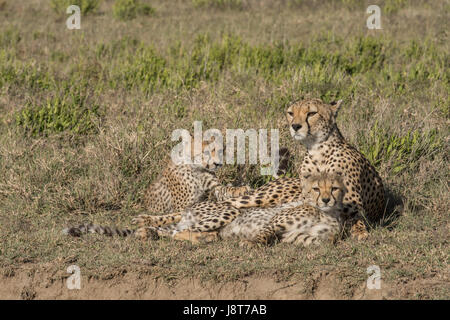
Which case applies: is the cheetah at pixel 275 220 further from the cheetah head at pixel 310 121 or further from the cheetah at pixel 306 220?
the cheetah head at pixel 310 121

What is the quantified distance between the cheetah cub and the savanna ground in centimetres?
15

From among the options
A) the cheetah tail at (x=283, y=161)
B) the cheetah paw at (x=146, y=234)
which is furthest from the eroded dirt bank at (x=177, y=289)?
the cheetah tail at (x=283, y=161)

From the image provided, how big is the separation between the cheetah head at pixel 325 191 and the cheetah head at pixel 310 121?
40 cm

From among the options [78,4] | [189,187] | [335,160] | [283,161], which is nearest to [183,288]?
[335,160]

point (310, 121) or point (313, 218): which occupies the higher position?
point (310, 121)

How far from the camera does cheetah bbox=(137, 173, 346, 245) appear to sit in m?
4.61

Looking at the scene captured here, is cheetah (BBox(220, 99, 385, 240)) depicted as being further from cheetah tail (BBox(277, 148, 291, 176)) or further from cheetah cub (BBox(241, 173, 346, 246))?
cheetah tail (BBox(277, 148, 291, 176))

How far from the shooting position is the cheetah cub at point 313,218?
4.57 metres

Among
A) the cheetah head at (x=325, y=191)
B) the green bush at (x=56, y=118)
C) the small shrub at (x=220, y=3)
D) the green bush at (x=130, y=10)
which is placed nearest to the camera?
the cheetah head at (x=325, y=191)

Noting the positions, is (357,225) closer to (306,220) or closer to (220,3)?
(306,220)

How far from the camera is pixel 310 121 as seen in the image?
500 centimetres

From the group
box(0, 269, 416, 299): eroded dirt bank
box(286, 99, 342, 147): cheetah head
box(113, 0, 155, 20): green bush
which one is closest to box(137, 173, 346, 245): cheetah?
box(286, 99, 342, 147): cheetah head

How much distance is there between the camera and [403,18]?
12016 mm

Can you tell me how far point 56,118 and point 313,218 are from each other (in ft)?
10.6
